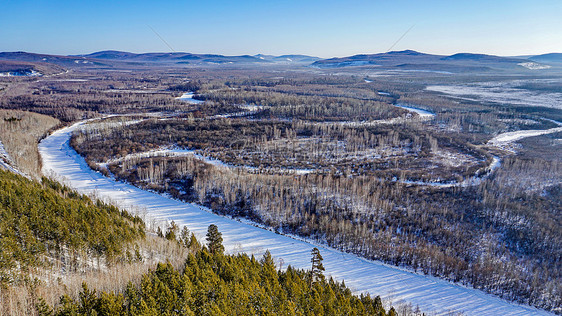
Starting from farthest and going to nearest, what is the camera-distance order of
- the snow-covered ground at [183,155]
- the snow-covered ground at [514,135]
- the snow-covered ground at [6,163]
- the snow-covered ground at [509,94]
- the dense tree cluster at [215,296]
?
the snow-covered ground at [509,94], the snow-covered ground at [514,135], the snow-covered ground at [183,155], the snow-covered ground at [6,163], the dense tree cluster at [215,296]

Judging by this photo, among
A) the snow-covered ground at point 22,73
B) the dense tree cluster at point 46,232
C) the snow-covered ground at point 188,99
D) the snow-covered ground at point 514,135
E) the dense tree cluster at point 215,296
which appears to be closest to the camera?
the dense tree cluster at point 215,296

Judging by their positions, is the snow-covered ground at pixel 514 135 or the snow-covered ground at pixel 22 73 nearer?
the snow-covered ground at pixel 514 135

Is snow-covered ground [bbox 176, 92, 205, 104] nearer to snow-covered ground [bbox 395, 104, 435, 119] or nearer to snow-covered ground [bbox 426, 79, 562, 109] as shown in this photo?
snow-covered ground [bbox 395, 104, 435, 119]

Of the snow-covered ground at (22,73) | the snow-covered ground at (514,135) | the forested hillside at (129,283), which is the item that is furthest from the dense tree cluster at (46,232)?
the snow-covered ground at (22,73)

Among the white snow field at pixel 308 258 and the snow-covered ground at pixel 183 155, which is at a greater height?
the snow-covered ground at pixel 183 155

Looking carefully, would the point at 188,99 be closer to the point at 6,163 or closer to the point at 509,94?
the point at 6,163

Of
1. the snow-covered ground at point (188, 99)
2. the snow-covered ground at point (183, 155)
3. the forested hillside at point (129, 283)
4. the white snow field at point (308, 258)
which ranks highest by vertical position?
the snow-covered ground at point (188, 99)

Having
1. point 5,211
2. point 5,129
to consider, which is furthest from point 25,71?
point 5,211

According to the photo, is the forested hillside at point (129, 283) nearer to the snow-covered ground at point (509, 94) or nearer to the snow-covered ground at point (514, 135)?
the snow-covered ground at point (514, 135)
